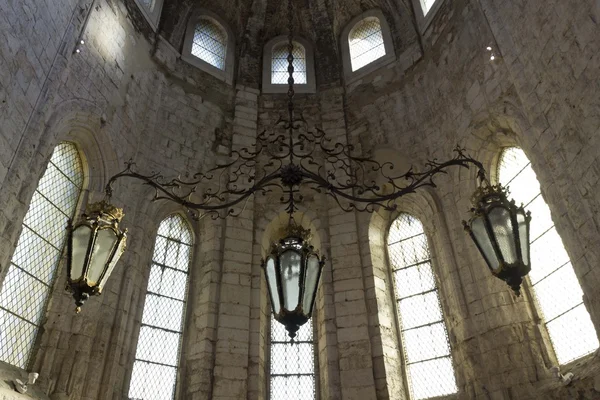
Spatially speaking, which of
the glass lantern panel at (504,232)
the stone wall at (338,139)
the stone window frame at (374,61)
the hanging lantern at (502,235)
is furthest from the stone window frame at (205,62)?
the glass lantern panel at (504,232)

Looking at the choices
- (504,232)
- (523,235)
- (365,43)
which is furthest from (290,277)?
(365,43)

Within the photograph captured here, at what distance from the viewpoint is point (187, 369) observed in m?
6.64

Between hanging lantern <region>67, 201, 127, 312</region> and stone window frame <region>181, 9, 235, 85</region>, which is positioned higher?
stone window frame <region>181, 9, 235, 85</region>

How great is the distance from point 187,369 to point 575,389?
4385mm

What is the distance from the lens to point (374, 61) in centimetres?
975

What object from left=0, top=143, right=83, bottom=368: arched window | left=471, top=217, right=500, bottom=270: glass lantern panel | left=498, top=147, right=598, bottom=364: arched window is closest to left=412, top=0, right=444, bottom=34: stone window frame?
left=498, top=147, right=598, bottom=364: arched window

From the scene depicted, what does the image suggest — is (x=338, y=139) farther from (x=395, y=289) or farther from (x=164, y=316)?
(x=164, y=316)

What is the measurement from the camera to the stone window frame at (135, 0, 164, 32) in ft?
29.2

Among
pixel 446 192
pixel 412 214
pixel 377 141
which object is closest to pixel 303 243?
pixel 446 192

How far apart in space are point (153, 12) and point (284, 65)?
268cm

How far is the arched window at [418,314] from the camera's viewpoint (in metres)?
6.62

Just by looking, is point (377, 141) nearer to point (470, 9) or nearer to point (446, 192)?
point (446, 192)

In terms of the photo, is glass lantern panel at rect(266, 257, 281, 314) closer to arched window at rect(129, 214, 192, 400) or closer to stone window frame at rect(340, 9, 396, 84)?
arched window at rect(129, 214, 192, 400)

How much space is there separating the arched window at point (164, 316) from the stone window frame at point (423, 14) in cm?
522
